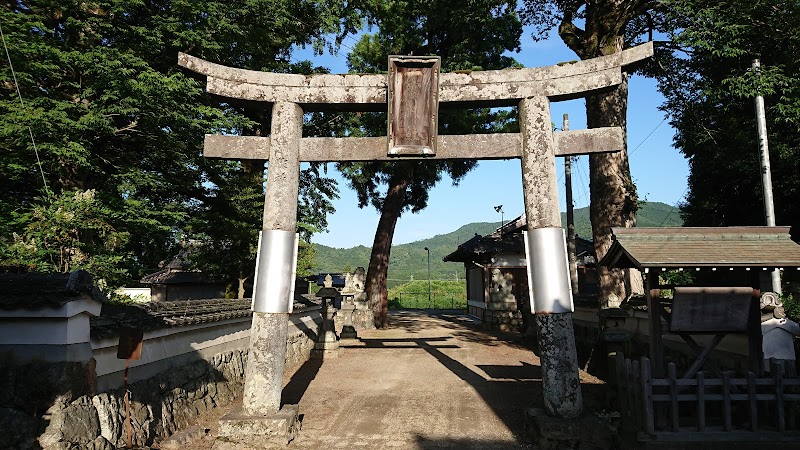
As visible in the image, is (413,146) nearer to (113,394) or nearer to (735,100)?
(113,394)

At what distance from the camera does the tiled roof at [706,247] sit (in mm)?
6793

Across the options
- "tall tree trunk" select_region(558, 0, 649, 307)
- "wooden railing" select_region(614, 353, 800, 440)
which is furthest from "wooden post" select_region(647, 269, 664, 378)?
"tall tree trunk" select_region(558, 0, 649, 307)

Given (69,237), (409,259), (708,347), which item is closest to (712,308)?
(708,347)

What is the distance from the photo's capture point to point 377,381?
10.9m

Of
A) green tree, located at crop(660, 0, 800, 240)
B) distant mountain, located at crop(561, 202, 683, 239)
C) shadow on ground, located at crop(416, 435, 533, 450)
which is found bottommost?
shadow on ground, located at crop(416, 435, 533, 450)

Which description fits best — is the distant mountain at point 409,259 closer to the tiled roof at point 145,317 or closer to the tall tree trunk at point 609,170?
the tall tree trunk at point 609,170

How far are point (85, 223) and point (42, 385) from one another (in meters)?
6.53

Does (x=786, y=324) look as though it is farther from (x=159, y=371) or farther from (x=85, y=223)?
(x=85, y=223)

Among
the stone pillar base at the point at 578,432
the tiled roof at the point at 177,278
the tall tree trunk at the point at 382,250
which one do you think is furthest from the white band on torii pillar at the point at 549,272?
the tiled roof at the point at 177,278

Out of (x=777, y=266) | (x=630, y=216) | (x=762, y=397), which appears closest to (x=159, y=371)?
(x=762, y=397)

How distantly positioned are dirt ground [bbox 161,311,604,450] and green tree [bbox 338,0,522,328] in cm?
645

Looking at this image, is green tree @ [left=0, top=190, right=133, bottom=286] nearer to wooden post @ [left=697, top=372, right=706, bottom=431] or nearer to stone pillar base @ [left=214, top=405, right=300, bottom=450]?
stone pillar base @ [left=214, top=405, right=300, bottom=450]

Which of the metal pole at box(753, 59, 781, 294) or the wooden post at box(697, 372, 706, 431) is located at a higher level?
the metal pole at box(753, 59, 781, 294)

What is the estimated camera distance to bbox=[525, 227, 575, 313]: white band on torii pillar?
651cm
